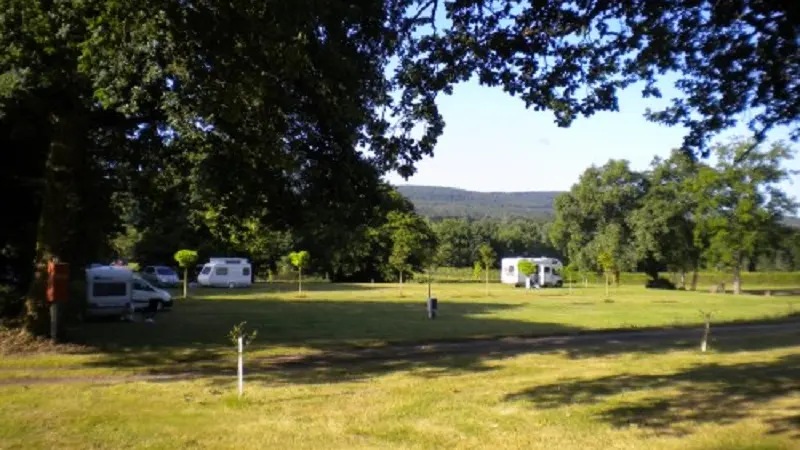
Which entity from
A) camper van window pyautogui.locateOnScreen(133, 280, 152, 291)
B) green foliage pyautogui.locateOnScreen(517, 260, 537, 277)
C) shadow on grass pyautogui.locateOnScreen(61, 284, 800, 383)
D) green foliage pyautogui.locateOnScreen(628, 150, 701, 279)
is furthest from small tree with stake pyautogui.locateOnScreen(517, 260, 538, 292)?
camper van window pyautogui.locateOnScreen(133, 280, 152, 291)

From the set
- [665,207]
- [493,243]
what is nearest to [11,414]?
[665,207]

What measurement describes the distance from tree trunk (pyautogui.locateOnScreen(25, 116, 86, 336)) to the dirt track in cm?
442

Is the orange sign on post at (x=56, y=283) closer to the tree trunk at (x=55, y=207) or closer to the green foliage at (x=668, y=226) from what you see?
the tree trunk at (x=55, y=207)

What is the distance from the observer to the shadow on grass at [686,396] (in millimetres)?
8477

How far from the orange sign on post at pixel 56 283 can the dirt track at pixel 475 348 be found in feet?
12.6

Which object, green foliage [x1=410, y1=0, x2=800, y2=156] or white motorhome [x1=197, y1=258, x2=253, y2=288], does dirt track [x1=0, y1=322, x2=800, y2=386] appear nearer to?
green foliage [x1=410, y1=0, x2=800, y2=156]

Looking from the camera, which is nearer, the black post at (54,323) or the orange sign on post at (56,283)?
the orange sign on post at (56,283)

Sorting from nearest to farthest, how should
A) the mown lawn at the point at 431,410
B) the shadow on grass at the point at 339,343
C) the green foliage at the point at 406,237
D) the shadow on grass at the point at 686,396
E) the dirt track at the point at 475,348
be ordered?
the mown lawn at the point at 431,410, the shadow on grass at the point at 686,396, the dirt track at the point at 475,348, the shadow on grass at the point at 339,343, the green foliage at the point at 406,237

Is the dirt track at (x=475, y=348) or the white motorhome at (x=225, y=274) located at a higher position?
the white motorhome at (x=225, y=274)

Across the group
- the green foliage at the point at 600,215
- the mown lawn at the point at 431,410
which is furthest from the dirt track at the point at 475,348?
the green foliage at the point at 600,215

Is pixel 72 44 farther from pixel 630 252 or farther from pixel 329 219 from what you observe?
pixel 630 252

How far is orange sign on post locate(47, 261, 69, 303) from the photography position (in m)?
15.3

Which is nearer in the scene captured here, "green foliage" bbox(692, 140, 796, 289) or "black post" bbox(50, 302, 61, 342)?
"black post" bbox(50, 302, 61, 342)

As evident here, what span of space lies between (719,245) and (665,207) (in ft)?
24.1
